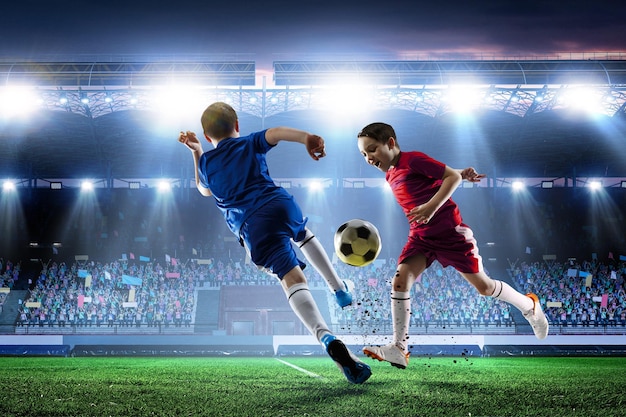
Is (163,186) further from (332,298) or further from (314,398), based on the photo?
(314,398)

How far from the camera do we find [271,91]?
87.6 ft

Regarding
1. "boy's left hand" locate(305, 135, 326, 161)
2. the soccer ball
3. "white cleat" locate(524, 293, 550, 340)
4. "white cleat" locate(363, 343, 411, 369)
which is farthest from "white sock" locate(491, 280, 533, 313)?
"boy's left hand" locate(305, 135, 326, 161)

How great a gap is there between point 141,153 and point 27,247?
7578 millimetres

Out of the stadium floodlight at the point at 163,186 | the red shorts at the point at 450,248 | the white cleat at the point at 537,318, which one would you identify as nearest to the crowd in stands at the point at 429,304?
the stadium floodlight at the point at 163,186

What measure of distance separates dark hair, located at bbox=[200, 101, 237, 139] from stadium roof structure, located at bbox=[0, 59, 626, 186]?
2129cm

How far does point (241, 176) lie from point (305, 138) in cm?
86

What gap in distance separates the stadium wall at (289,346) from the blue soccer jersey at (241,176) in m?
13.5

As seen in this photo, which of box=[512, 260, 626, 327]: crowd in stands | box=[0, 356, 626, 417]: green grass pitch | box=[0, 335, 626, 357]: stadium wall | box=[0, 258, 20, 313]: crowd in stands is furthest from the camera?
box=[0, 258, 20, 313]: crowd in stands

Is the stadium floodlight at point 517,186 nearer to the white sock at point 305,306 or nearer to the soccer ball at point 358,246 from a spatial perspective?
the soccer ball at point 358,246

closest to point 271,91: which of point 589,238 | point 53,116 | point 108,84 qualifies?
point 108,84

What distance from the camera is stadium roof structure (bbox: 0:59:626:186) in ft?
84.8

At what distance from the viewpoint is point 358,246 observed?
5.73 meters

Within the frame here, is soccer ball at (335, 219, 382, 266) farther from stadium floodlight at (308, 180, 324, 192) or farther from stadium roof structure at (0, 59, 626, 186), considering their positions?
stadium floodlight at (308, 180, 324, 192)

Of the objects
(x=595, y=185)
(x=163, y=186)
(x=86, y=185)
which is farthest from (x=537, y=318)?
(x=86, y=185)
